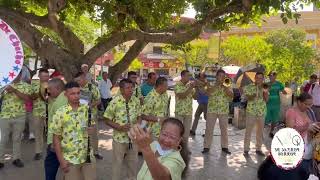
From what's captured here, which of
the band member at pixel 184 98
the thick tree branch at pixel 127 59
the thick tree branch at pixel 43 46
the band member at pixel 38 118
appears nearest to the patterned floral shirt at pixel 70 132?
the band member at pixel 38 118

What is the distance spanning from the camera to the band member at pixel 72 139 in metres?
5.05

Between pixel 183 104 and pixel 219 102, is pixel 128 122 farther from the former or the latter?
pixel 219 102

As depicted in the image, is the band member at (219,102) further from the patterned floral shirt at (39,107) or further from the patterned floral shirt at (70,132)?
the patterned floral shirt at (70,132)

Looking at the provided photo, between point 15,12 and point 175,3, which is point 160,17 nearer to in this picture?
point 175,3

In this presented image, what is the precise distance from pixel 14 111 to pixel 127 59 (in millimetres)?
4789

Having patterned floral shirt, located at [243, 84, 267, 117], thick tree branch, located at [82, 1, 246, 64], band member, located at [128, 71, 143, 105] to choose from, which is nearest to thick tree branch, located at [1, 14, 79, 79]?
thick tree branch, located at [82, 1, 246, 64]

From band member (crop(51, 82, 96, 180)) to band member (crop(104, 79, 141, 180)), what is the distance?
3.18ft

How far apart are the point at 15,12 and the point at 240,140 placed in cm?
596

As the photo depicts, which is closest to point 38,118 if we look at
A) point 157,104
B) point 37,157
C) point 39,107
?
point 39,107

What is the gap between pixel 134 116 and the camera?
20.4 feet

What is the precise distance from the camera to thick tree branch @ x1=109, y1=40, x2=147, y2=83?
1186 cm

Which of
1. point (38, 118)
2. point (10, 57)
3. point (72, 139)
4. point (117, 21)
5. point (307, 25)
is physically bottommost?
point (38, 118)

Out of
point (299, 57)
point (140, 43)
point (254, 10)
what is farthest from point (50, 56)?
point (299, 57)

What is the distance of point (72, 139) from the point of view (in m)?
5.11
